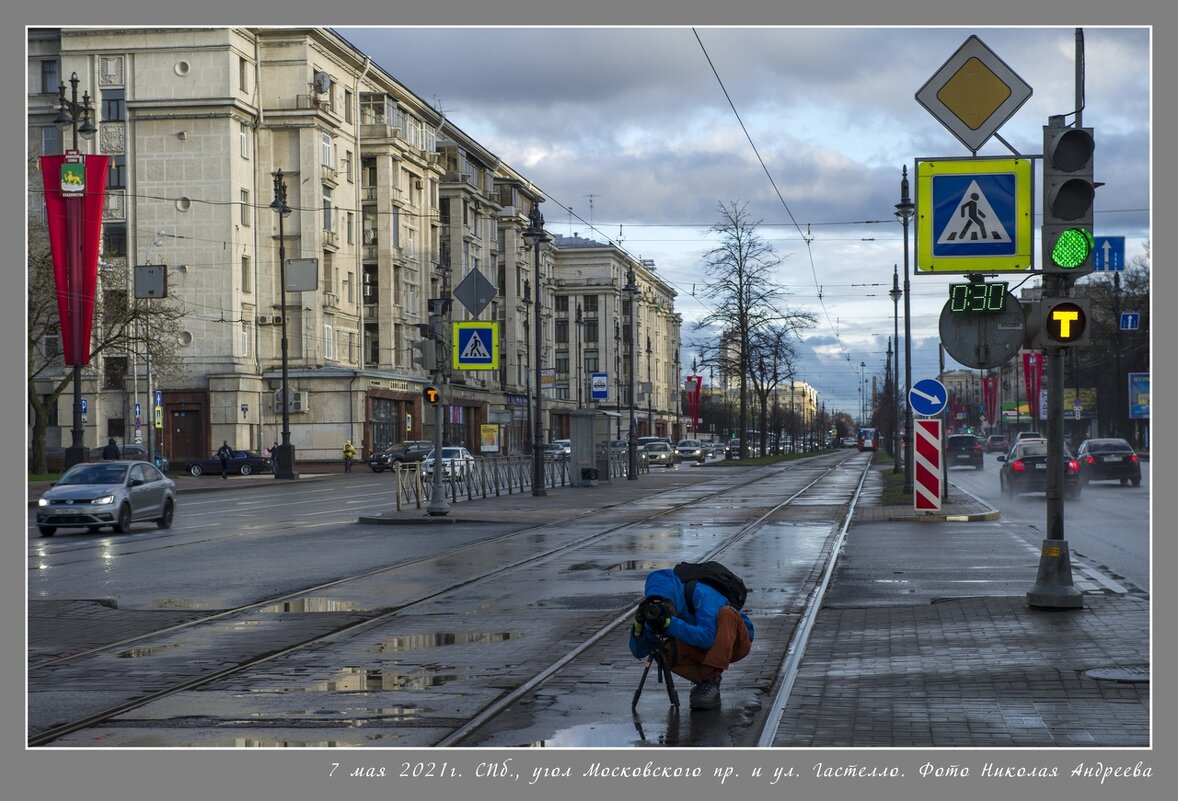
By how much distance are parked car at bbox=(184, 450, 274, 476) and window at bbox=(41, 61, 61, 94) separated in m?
19.1

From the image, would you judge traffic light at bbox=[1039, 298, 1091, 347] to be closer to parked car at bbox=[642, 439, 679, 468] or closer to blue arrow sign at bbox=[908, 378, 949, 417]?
blue arrow sign at bbox=[908, 378, 949, 417]

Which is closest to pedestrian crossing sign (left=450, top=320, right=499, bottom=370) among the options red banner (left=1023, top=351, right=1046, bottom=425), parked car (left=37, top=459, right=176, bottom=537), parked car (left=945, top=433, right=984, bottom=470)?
parked car (left=37, top=459, right=176, bottom=537)

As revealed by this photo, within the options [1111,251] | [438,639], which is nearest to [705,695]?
[438,639]

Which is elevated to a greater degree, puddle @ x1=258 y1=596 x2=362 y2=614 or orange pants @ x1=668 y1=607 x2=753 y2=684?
orange pants @ x1=668 y1=607 x2=753 y2=684

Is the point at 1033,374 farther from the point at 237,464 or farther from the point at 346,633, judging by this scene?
the point at 346,633

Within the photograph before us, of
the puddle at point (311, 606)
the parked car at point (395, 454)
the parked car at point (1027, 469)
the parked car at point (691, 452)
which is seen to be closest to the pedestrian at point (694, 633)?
the puddle at point (311, 606)

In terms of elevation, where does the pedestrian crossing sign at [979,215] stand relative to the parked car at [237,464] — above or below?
above

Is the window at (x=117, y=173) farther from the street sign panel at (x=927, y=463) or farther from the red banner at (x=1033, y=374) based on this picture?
the street sign panel at (x=927, y=463)

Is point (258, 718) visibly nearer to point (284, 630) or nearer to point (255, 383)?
point (284, 630)

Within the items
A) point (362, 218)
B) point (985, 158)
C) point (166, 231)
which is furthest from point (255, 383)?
point (985, 158)

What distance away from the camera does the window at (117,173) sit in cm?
6738

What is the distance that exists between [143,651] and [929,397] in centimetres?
1820

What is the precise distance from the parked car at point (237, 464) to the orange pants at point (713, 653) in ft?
196

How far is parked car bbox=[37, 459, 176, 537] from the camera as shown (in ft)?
89.5
